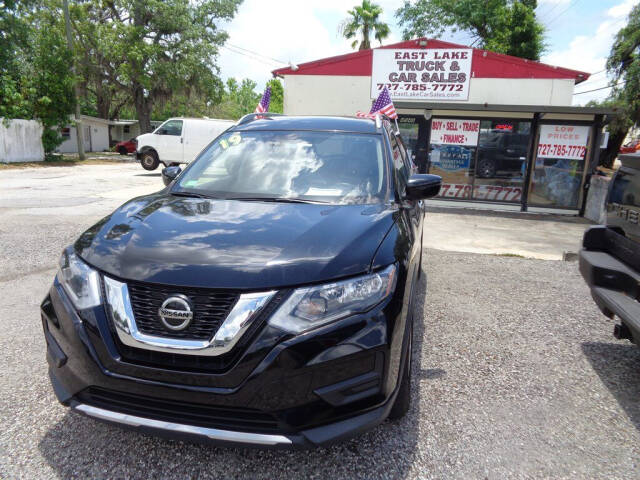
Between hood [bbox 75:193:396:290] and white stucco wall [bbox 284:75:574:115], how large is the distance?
13.7m

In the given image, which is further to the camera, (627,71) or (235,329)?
(627,71)

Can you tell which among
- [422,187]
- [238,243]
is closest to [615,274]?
[422,187]

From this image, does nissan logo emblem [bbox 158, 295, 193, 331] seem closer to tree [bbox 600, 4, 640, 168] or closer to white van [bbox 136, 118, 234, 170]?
white van [bbox 136, 118, 234, 170]

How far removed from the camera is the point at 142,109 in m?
32.6

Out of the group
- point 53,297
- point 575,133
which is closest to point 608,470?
point 53,297

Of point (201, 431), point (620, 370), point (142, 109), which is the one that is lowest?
point (620, 370)

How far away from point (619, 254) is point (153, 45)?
1240 inches

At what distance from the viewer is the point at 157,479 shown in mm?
2086

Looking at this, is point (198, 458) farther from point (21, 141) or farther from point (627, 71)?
point (627, 71)

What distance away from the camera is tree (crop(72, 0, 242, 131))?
94.2 feet

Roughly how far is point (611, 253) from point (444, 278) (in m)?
2.19

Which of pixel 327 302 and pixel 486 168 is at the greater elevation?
pixel 486 168

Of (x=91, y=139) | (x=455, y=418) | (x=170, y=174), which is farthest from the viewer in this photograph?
(x=91, y=139)

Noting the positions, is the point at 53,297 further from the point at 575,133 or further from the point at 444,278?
the point at 575,133
